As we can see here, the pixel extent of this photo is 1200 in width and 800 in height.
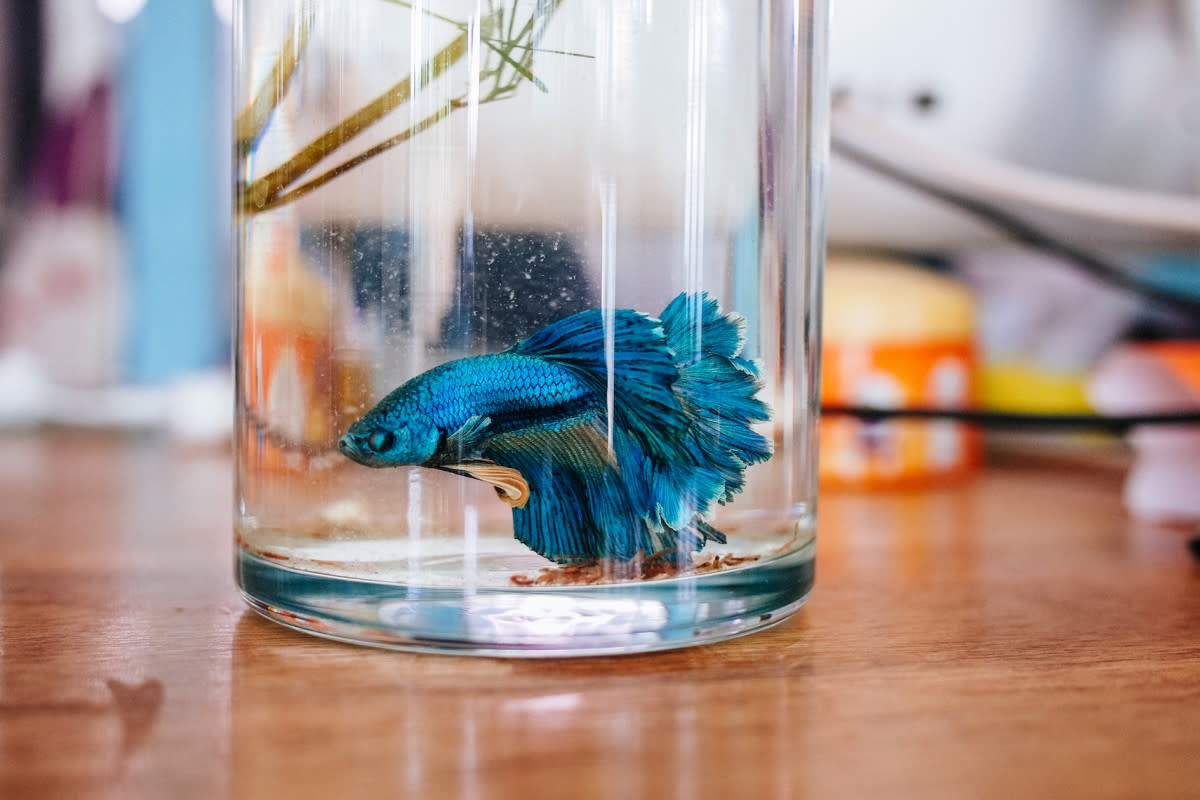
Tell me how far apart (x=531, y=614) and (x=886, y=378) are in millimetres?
416

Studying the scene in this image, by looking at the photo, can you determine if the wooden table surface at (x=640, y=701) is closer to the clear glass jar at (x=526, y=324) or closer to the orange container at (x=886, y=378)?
the clear glass jar at (x=526, y=324)

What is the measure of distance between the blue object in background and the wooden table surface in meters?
0.68

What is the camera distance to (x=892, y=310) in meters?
0.62

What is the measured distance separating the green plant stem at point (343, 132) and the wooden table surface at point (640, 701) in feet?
0.39

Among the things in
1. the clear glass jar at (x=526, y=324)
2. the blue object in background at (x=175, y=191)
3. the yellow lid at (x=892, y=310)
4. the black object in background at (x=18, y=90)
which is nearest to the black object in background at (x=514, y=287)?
the clear glass jar at (x=526, y=324)

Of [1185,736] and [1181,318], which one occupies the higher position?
[1181,318]

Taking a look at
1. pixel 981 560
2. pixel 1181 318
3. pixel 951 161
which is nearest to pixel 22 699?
pixel 981 560

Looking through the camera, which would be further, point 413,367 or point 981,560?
point 981,560

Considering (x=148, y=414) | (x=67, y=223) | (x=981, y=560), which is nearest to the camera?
(x=981, y=560)

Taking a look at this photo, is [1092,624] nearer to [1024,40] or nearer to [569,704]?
[569,704]

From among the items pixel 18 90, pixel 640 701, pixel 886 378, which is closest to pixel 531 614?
pixel 640 701

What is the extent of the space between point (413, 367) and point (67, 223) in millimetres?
1018

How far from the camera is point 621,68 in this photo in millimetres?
258

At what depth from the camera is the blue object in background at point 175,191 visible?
102cm
